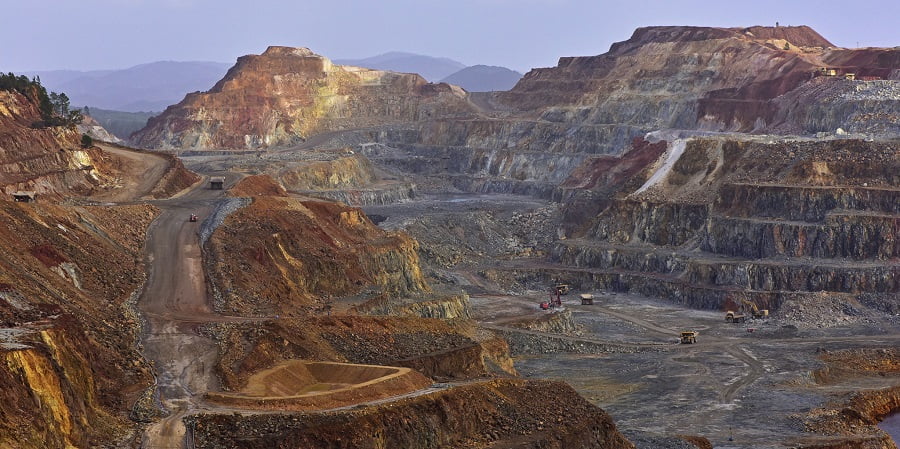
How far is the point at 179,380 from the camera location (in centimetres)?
5184

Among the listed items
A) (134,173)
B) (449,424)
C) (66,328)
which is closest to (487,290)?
(134,173)

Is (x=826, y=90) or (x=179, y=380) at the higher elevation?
(x=826, y=90)

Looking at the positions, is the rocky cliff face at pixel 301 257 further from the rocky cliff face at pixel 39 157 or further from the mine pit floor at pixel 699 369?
the rocky cliff face at pixel 39 157

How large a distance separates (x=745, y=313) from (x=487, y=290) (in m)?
21.6

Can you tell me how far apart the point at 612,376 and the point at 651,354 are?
8.64m

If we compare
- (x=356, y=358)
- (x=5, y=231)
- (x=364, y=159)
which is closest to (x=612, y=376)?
(x=356, y=358)

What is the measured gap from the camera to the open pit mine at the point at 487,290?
48625mm

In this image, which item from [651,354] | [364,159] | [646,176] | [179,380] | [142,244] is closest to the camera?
[179,380]

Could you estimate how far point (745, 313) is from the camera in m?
109

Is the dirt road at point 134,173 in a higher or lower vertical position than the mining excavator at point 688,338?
higher

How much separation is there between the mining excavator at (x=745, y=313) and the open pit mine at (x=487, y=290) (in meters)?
0.32

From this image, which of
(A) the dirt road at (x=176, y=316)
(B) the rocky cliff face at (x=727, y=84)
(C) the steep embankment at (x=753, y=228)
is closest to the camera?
(A) the dirt road at (x=176, y=316)

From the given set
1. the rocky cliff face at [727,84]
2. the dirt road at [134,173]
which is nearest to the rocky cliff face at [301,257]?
the dirt road at [134,173]

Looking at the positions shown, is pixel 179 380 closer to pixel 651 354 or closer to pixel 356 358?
pixel 356 358
